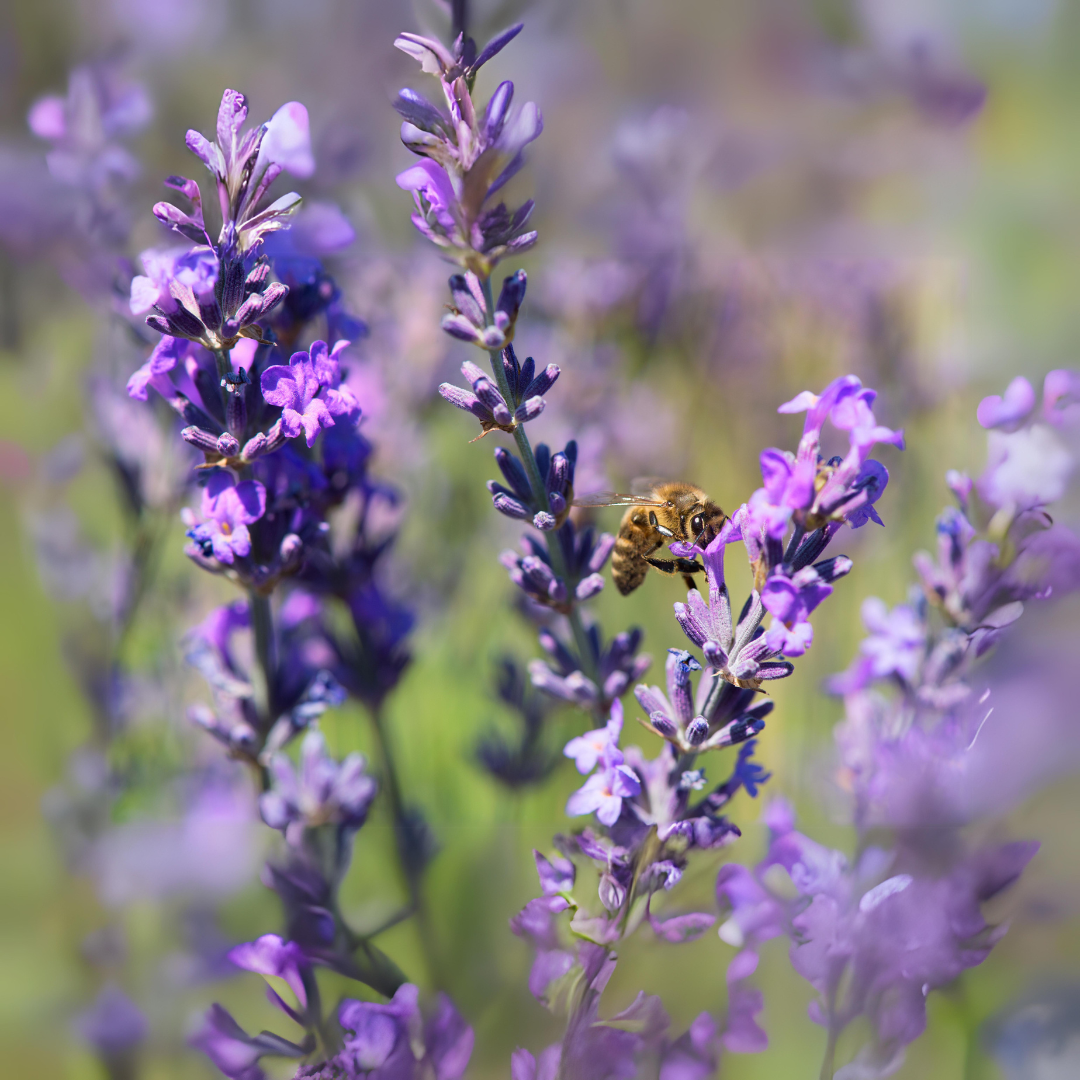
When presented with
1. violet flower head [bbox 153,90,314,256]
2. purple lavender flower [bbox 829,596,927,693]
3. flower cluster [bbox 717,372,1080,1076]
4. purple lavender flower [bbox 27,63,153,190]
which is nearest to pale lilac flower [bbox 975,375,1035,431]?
flower cluster [bbox 717,372,1080,1076]

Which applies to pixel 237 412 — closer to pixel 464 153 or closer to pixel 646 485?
pixel 464 153

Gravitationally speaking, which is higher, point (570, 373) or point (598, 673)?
point (570, 373)

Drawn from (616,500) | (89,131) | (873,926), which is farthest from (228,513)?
(89,131)

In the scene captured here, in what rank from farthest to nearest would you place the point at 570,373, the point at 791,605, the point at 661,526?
the point at 570,373 → the point at 661,526 → the point at 791,605

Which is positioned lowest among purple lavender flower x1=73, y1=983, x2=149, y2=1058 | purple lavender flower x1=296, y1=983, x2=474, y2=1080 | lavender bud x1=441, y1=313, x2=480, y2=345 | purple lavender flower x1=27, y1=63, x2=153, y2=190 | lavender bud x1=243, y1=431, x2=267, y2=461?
purple lavender flower x1=296, y1=983, x2=474, y2=1080

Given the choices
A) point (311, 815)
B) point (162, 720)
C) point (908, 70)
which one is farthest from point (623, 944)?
point (908, 70)

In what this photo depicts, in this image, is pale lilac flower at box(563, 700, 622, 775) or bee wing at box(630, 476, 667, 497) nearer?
pale lilac flower at box(563, 700, 622, 775)

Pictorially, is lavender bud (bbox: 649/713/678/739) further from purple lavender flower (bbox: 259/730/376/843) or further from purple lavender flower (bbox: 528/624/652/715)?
purple lavender flower (bbox: 259/730/376/843)
